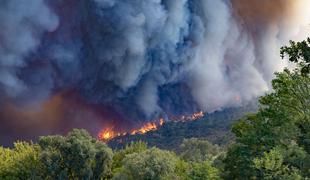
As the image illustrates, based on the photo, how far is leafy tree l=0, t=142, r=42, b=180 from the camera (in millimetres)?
63719

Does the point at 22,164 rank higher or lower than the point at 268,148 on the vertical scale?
higher

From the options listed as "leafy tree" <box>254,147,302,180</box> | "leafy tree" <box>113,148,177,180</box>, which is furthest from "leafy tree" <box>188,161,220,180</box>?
"leafy tree" <box>113,148,177,180</box>

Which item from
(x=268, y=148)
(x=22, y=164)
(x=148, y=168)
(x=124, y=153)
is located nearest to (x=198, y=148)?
(x=124, y=153)

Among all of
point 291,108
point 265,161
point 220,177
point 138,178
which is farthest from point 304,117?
point 138,178

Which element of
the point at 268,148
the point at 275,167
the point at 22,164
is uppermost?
the point at 22,164

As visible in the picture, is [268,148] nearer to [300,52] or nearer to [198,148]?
[300,52]

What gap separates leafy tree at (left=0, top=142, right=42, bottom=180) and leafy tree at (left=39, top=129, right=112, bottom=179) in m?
1.52

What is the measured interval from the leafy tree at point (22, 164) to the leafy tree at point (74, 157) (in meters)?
1.52

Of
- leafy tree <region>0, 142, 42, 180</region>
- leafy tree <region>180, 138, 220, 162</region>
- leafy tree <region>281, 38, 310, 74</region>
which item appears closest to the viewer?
leafy tree <region>281, 38, 310, 74</region>

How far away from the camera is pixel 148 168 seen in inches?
2157

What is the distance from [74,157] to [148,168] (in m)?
17.0

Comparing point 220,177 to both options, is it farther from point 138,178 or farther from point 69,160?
point 69,160

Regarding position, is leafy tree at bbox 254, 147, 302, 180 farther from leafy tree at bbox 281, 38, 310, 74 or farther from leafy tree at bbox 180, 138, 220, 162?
leafy tree at bbox 180, 138, 220, 162

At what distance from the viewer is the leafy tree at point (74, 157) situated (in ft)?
217
